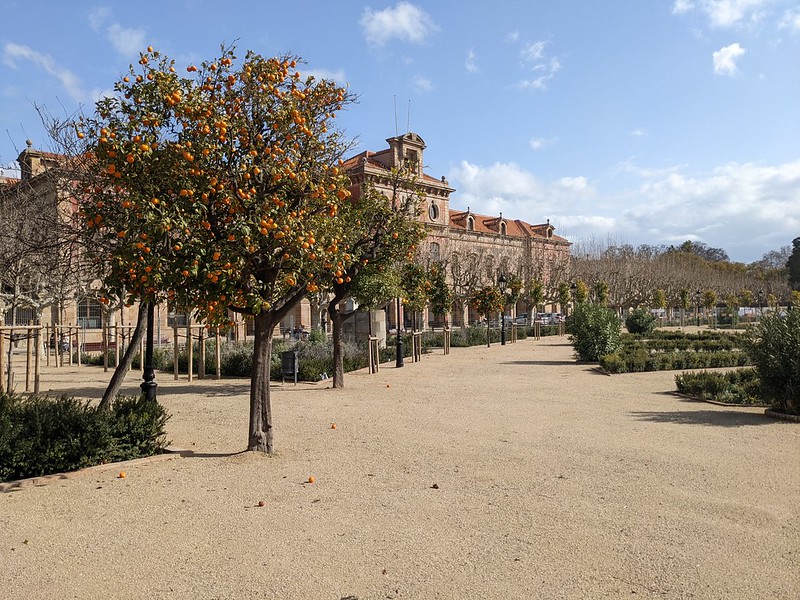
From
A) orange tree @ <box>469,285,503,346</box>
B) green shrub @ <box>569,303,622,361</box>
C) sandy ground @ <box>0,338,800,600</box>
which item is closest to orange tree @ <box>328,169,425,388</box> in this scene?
sandy ground @ <box>0,338,800,600</box>

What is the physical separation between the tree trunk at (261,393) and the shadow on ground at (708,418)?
5730 millimetres

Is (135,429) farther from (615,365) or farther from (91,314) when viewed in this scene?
(91,314)

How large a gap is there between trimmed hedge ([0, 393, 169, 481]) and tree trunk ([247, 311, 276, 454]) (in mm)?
1045

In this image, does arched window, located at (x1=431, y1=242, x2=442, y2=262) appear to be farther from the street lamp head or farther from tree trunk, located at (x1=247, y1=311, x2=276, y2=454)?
tree trunk, located at (x1=247, y1=311, x2=276, y2=454)

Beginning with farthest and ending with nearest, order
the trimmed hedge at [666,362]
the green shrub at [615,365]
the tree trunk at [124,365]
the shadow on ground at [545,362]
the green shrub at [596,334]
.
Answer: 1. the green shrub at [596,334]
2. the shadow on ground at [545,362]
3. the trimmed hedge at [666,362]
4. the green shrub at [615,365]
5. the tree trunk at [124,365]

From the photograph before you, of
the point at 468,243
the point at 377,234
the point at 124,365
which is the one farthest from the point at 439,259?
the point at 124,365

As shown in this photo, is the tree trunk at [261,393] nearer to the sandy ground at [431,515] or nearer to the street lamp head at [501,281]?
the sandy ground at [431,515]

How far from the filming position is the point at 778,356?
9641 mm

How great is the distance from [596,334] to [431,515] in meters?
17.1

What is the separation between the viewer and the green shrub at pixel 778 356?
9.55m

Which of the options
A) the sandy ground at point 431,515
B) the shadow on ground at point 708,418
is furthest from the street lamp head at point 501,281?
the sandy ground at point 431,515

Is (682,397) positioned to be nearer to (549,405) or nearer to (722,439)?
(549,405)

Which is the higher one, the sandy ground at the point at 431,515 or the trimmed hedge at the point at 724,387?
the trimmed hedge at the point at 724,387

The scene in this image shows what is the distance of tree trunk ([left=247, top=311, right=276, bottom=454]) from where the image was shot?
24.7 ft
